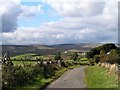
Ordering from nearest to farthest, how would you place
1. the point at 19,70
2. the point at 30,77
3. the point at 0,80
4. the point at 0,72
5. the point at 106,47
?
the point at 0,80 < the point at 0,72 < the point at 19,70 < the point at 30,77 < the point at 106,47

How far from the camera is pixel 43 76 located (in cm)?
3750

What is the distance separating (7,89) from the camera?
22.8 m

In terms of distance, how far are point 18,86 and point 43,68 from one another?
1302 cm

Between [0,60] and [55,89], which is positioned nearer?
[55,89]

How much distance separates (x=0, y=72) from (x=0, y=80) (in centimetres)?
205

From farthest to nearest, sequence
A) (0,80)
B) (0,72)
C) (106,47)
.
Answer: (106,47) → (0,72) → (0,80)

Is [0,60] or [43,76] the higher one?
[0,60]

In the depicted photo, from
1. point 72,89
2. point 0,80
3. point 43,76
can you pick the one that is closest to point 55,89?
point 72,89

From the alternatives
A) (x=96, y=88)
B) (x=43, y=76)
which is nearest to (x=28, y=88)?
(x=96, y=88)

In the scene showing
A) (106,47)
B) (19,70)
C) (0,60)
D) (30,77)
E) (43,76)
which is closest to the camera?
(19,70)

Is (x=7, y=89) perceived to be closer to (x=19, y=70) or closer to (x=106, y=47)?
(x=19, y=70)

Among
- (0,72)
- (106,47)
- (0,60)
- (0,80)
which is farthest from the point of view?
(106,47)

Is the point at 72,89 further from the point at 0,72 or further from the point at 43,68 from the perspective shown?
the point at 43,68

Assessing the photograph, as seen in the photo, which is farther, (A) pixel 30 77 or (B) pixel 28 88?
(A) pixel 30 77
